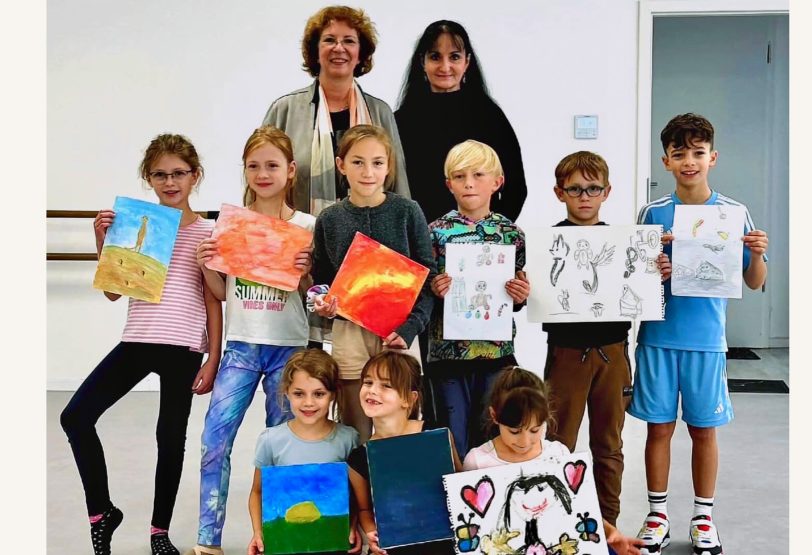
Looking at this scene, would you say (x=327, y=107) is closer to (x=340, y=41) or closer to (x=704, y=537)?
(x=340, y=41)

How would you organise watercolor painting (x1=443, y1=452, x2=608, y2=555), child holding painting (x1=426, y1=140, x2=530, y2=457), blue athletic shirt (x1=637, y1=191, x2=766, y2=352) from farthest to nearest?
blue athletic shirt (x1=637, y1=191, x2=766, y2=352), child holding painting (x1=426, y1=140, x2=530, y2=457), watercolor painting (x1=443, y1=452, x2=608, y2=555)

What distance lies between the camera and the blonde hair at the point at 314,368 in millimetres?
2328

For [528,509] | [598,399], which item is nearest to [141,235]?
[528,509]

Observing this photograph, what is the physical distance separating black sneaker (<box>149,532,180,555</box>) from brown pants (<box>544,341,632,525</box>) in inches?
47.4

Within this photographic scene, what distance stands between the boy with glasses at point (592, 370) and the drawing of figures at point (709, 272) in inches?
3.8

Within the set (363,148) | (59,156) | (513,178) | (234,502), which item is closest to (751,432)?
(513,178)

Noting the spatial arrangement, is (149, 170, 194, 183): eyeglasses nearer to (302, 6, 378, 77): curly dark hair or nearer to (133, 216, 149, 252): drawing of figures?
(133, 216, 149, 252): drawing of figures

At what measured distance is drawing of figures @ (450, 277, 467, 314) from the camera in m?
2.48

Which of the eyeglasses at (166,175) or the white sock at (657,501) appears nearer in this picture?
the eyeglasses at (166,175)

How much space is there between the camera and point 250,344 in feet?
8.27

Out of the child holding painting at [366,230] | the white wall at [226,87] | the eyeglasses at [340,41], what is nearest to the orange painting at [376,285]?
the child holding painting at [366,230]

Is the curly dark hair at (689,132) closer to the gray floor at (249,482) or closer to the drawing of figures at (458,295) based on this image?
the drawing of figures at (458,295)

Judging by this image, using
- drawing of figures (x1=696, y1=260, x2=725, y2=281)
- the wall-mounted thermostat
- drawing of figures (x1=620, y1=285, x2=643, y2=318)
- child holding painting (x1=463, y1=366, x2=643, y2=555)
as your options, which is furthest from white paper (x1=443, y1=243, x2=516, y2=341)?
the wall-mounted thermostat
